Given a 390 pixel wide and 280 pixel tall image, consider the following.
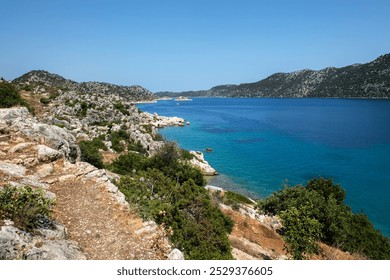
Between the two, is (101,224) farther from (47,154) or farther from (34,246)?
(47,154)

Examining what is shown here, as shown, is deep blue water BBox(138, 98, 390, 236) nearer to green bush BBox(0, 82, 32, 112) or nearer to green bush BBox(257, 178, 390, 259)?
green bush BBox(257, 178, 390, 259)

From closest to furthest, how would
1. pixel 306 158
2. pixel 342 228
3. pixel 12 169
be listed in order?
pixel 12 169
pixel 342 228
pixel 306 158

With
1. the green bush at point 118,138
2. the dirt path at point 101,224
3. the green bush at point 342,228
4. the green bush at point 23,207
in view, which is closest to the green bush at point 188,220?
the dirt path at point 101,224

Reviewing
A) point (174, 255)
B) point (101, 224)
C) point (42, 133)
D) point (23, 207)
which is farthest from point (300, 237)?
point (42, 133)

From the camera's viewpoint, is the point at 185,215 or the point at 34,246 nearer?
the point at 34,246

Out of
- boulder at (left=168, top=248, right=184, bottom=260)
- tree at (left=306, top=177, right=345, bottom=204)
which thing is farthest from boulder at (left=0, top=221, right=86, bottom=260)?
tree at (left=306, top=177, right=345, bottom=204)

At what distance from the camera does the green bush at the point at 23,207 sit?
8.02m

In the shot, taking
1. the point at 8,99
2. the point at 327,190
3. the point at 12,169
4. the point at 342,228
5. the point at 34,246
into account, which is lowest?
the point at 342,228

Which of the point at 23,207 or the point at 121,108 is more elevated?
the point at 121,108

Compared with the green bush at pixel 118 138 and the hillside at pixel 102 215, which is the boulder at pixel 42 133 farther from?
the green bush at pixel 118 138

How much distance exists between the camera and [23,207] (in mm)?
8312

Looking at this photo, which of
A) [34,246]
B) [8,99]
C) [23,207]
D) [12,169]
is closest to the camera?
[34,246]

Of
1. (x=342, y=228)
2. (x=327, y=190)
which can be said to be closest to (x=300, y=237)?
(x=342, y=228)

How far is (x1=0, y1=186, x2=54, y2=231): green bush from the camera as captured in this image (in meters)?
8.02
